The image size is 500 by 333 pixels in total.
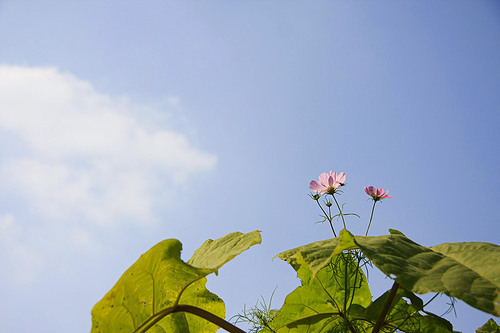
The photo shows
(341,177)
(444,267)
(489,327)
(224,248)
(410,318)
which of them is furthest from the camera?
(341,177)

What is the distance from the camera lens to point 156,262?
0.82 metres

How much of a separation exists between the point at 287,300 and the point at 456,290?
590 mm

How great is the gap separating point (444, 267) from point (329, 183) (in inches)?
23.4

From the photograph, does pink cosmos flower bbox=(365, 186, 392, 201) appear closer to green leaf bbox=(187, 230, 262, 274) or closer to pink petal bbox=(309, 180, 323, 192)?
pink petal bbox=(309, 180, 323, 192)

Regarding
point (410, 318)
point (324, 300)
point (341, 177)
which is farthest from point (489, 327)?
point (341, 177)

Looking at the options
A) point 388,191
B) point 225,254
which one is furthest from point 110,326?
point 388,191

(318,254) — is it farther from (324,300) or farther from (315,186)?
(315,186)

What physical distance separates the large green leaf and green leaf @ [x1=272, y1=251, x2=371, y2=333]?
0.80ft

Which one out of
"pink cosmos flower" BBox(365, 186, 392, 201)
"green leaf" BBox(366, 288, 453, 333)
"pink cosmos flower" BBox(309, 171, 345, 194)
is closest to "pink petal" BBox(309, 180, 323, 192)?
"pink cosmos flower" BBox(309, 171, 345, 194)

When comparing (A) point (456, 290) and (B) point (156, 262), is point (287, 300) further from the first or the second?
(A) point (456, 290)

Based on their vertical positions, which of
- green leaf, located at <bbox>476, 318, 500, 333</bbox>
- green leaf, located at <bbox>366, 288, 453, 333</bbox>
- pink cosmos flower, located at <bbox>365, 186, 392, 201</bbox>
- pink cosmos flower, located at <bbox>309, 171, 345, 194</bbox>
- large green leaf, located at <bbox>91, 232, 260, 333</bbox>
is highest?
pink cosmos flower, located at <bbox>309, 171, 345, 194</bbox>

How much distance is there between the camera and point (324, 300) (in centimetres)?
104

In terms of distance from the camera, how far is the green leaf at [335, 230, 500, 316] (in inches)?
20.0

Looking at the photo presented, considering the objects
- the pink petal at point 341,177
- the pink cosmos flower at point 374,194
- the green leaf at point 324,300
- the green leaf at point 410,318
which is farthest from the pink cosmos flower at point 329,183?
the green leaf at point 410,318
